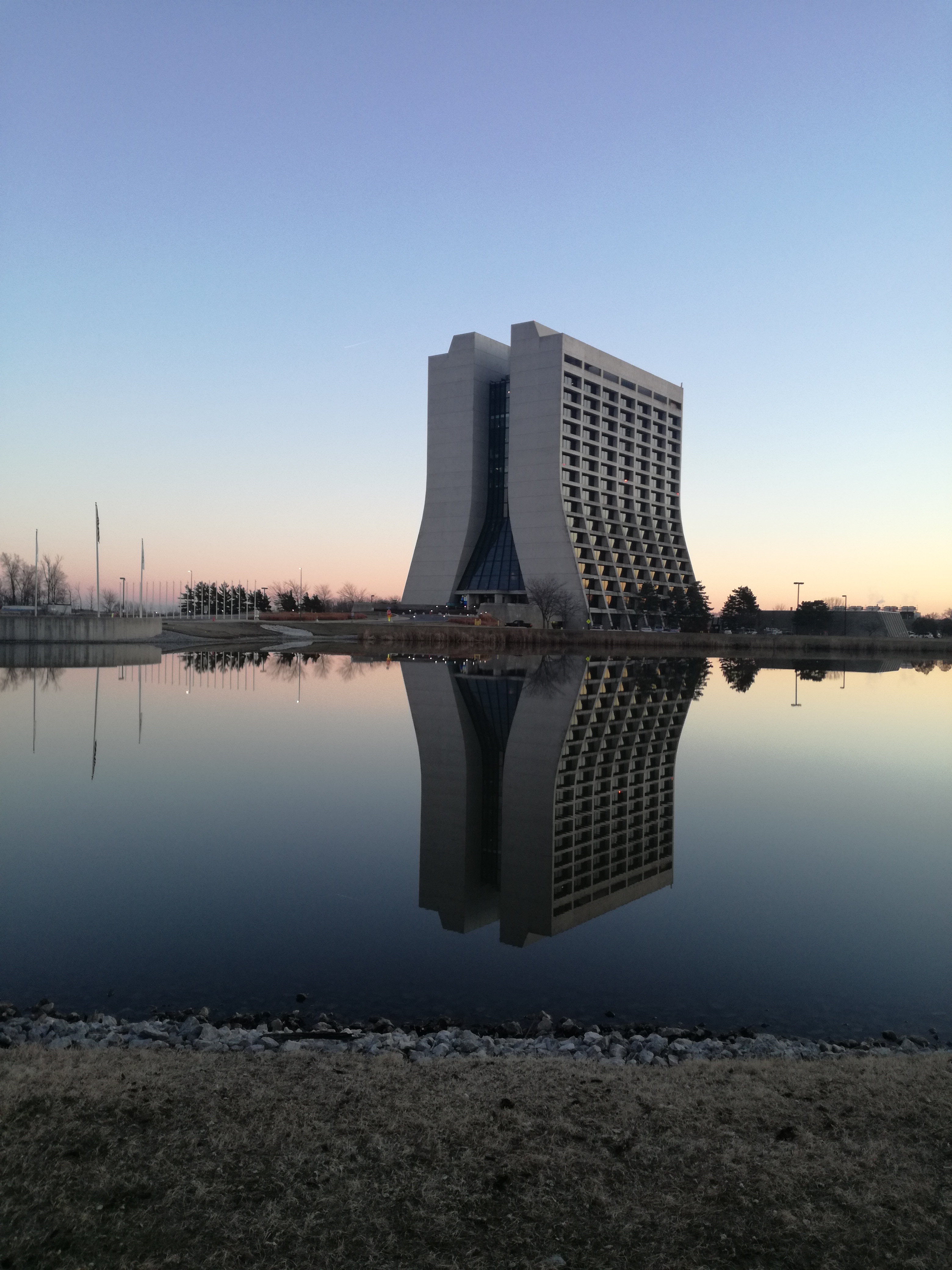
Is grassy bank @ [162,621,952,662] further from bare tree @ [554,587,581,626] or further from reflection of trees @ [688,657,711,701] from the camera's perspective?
reflection of trees @ [688,657,711,701]

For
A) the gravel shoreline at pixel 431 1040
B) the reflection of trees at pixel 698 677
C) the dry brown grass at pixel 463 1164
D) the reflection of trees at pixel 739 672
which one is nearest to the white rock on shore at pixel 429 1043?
the gravel shoreline at pixel 431 1040

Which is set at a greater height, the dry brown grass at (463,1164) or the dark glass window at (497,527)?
the dark glass window at (497,527)

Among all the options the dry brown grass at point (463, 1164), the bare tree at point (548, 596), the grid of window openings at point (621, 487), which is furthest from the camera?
the grid of window openings at point (621, 487)

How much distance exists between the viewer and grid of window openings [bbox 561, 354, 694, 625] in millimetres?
108500

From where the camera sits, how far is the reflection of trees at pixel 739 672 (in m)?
49.6

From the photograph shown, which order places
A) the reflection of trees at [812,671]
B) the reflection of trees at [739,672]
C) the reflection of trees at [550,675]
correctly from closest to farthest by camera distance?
1. the reflection of trees at [550,675]
2. the reflection of trees at [739,672]
3. the reflection of trees at [812,671]

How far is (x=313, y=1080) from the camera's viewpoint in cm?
612

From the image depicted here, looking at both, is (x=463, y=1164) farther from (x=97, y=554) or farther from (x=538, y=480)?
(x=538, y=480)

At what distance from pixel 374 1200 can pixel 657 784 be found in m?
15.9

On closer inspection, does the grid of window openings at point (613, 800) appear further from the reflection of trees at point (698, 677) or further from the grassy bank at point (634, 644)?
the grassy bank at point (634, 644)

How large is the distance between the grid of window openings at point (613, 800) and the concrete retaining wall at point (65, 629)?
54301 millimetres

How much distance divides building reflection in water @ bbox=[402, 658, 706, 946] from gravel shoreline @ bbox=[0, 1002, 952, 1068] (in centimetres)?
294

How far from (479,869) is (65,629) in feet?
229

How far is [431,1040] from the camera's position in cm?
731
